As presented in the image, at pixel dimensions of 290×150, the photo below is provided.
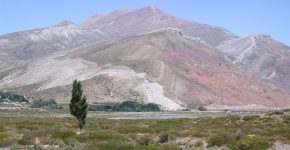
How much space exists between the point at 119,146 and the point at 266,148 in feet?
33.9

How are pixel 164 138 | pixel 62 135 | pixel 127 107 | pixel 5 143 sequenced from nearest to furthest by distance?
pixel 5 143, pixel 164 138, pixel 62 135, pixel 127 107

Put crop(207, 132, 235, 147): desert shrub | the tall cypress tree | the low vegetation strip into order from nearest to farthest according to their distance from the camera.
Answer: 1. crop(207, 132, 235, 147): desert shrub
2. the tall cypress tree
3. the low vegetation strip

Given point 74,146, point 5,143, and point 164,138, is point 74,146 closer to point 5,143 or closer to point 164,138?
point 5,143

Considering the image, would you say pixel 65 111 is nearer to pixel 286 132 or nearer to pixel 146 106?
pixel 146 106

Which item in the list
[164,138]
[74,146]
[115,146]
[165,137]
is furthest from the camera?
[165,137]

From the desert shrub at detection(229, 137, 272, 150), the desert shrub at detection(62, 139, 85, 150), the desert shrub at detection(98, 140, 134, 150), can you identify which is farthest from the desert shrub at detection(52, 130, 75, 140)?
the desert shrub at detection(229, 137, 272, 150)

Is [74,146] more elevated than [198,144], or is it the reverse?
[74,146]

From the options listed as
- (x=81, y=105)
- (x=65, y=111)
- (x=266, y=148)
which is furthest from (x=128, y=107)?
(x=266, y=148)

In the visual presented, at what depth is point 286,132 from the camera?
48094 millimetres

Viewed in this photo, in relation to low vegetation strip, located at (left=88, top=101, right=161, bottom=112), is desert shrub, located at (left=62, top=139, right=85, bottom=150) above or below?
below

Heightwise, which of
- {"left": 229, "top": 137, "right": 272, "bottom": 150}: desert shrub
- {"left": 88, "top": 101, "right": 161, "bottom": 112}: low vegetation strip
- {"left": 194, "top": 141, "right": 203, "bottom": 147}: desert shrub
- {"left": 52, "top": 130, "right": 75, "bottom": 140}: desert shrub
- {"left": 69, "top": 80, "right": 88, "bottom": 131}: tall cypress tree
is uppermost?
{"left": 88, "top": 101, "right": 161, "bottom": 112}: low vegetation strip

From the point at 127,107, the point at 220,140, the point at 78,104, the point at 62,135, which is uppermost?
the point at 127,107

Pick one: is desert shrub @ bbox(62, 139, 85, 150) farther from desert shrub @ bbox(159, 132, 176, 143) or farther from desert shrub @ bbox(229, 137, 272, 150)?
desert shrub @ bbox(229, 137, 272, 150)

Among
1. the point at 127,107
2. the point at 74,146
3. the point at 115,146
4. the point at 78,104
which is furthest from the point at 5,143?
the point at 127,107
